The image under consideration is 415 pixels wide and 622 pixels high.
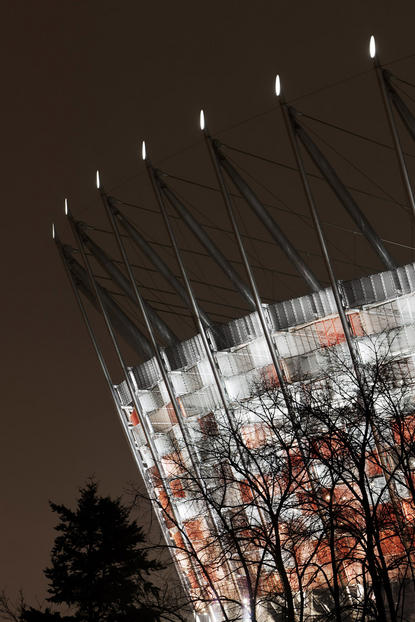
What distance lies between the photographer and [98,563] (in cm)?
3703

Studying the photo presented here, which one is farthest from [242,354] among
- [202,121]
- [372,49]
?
[372,49]

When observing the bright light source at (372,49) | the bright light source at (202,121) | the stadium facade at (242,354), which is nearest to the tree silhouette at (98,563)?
the stadium facade at (242,354)

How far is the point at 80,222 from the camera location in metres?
50.9

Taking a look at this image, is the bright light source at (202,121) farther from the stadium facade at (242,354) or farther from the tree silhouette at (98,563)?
the tree silhouette at (98,563)

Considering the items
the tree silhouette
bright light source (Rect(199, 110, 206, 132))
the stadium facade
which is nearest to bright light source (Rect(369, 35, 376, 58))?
the stadium facade

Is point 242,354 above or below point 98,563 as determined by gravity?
above

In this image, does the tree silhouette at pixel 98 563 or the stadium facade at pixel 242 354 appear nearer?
the tree silhouette at pixel 98 563

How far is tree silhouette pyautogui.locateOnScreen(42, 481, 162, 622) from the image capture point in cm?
3584

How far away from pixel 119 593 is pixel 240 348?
49.9 feet

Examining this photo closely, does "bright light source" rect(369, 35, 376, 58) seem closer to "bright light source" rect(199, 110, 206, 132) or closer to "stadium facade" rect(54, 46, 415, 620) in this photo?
"stadium facade" rect(54, 46, 415, 620)

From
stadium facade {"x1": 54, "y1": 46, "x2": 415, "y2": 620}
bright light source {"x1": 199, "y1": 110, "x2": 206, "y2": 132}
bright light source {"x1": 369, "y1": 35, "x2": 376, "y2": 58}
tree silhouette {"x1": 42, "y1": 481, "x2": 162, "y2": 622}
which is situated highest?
bright light source {"x1": 199, "y1": 110, "x2": 206, "y2": 132}

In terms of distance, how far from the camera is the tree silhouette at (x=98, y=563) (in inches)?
1411

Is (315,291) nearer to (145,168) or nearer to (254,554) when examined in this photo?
(145,168)

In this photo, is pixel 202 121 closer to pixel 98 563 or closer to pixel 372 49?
pixel 372 49
